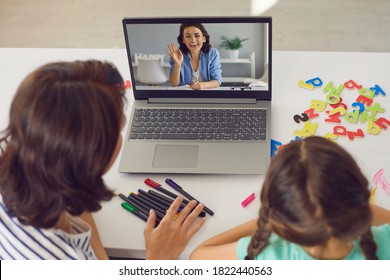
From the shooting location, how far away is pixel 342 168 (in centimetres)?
79

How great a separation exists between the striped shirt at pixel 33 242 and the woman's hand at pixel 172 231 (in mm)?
147

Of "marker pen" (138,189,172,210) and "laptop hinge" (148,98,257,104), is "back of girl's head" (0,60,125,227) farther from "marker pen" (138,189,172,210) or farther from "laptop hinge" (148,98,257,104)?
"laptop hinge" (148,98,257,104)

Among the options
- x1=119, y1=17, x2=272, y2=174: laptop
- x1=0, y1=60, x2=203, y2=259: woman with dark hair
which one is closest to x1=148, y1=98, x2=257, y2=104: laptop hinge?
x1=119, y1=17, x2=272, y2=174: laptop

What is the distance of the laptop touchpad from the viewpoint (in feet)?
3.73

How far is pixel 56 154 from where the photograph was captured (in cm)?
79

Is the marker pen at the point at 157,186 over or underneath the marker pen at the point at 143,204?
over

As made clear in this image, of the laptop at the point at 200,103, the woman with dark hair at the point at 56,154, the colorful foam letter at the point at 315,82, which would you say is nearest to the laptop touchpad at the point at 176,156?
the laptop at the point at 200,103

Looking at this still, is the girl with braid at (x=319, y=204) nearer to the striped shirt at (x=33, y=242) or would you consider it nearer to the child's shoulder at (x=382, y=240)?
the child's shoulder at (x=382, y=240)

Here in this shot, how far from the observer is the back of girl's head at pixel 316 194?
77 centimetres

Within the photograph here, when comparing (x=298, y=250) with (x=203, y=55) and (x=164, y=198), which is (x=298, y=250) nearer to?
(x=164, y=198)

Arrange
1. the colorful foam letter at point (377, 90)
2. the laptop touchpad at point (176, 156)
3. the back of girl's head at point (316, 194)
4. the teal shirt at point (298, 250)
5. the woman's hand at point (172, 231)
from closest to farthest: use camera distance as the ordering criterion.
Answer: the back of girl's head at point (316, 194) → the teal shirt at point (298, 250) → the woman's hand at point (172, 231) → the laptop touchpad at point (176, 156) → the colorful foam letter at point (377, 90)

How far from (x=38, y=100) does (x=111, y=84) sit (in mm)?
121

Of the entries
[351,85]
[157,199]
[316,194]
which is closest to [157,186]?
[157,199]

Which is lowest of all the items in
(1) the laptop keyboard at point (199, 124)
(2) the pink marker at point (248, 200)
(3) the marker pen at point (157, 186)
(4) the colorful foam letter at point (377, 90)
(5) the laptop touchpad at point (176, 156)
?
(2) the pink marker at point (248, 200)
